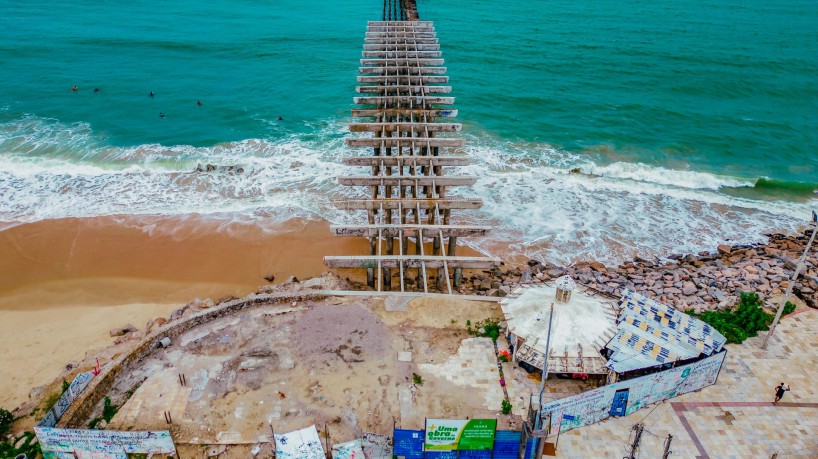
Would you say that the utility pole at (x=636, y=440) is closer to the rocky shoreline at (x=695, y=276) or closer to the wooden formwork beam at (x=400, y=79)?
the rocky shoreline at (x=695, y=276)

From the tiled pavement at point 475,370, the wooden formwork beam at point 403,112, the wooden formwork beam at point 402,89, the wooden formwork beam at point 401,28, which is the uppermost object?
the wooden formwork beam at point 401,28

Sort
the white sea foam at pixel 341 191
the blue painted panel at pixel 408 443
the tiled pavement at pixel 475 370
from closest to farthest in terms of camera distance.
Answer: the blue painted panel at pixel 408 443, the tiled pavement at pixel 475 370, the white sea foam at pixel 341 191

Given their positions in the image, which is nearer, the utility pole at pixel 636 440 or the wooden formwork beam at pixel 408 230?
the utility pole at pixel 636 440

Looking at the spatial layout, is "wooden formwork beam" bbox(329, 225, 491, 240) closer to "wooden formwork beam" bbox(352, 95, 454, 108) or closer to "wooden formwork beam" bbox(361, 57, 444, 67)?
"wooden formwork beam" bbox(352, 95, 454, 108)

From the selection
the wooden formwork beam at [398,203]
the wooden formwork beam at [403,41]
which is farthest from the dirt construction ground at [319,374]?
the wooden formwork beam at [403,41]

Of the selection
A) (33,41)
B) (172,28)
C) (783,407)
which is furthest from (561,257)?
(33,41)

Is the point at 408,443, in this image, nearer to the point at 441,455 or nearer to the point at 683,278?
the point at 441,455

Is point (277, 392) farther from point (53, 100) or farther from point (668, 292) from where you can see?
point (53, 100)
